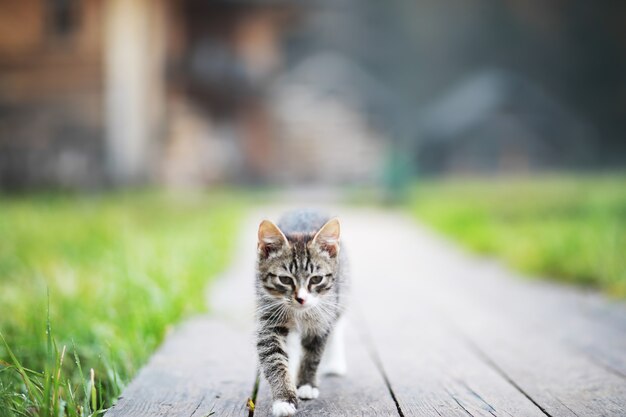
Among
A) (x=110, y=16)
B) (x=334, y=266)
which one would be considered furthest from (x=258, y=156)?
(x=334, y=266)

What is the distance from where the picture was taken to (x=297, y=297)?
246 cm

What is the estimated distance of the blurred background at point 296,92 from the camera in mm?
14000

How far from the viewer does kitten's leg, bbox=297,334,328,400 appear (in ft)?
8.16

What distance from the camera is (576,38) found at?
27.7m

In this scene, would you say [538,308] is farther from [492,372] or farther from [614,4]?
[614,4]

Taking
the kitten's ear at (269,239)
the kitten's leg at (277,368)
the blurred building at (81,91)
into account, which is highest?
the blurred building at (81,91)

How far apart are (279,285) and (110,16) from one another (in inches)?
504

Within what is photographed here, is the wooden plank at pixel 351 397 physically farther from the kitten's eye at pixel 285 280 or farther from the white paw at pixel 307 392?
the kitten's eye at pixel 285 280

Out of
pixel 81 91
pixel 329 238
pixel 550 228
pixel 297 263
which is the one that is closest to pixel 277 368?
pixel 297 263

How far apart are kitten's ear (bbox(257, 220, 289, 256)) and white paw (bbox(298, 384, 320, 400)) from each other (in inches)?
20.5

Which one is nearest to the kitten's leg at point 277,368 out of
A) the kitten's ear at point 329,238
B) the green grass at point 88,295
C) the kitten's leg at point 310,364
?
the kitten's leg at point 310,364

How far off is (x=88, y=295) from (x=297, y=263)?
217cm

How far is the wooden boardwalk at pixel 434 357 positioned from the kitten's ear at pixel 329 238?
530 mm

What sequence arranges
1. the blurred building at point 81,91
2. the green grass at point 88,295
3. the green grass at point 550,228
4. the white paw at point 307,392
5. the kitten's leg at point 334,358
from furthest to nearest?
the blurred building at point 81,91 → the green grass at point 550,228 → the kitten's leg at point 334,358 → the white paw at point 307,392 → the green grass at point 88,295
